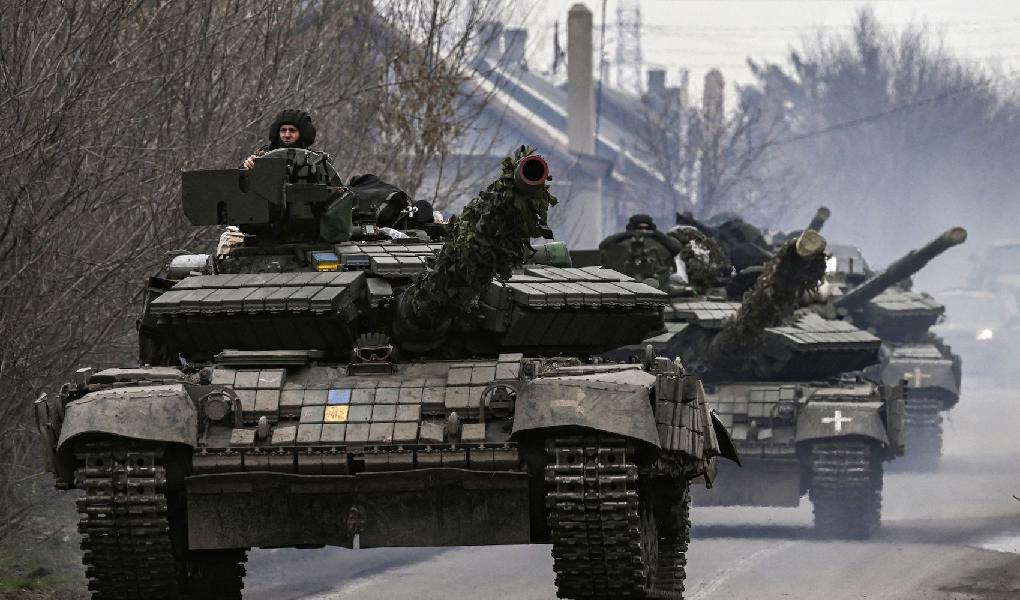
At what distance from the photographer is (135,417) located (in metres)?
13.2

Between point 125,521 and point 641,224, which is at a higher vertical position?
point 641,224

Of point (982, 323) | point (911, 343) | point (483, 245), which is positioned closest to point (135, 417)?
point (483, 245)

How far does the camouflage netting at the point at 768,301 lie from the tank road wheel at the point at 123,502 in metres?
10.00

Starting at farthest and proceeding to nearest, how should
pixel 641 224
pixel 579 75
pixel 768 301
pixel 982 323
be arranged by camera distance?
pixel 579 75 < pixel 982 323 < pixel 641 224 < pixel 768 301

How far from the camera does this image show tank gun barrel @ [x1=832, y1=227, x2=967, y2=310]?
2600 centimetres

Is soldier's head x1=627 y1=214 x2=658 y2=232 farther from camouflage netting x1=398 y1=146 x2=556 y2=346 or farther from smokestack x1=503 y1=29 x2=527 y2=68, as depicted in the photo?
camouflage netting x1=398 y1=146 x2=556 y2=346

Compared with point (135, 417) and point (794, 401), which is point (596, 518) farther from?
point (794, 401)

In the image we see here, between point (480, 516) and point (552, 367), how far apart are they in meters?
1.04

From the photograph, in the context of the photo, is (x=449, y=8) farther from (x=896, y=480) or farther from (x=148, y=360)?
(x=148, y=360)

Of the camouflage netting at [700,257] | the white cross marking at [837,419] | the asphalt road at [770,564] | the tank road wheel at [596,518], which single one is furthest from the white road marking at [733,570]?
the tank road wheel at [596,518]

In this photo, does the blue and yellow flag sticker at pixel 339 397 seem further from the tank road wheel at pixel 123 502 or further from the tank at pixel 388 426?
the tank road wheel at pixel 123 502

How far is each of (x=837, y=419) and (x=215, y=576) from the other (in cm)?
860

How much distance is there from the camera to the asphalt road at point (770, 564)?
18438mm

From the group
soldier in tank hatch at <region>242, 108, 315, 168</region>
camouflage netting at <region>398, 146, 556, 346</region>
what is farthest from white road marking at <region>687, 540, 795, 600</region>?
camouflage netting at <region>398, 146, 556, 346</region>
